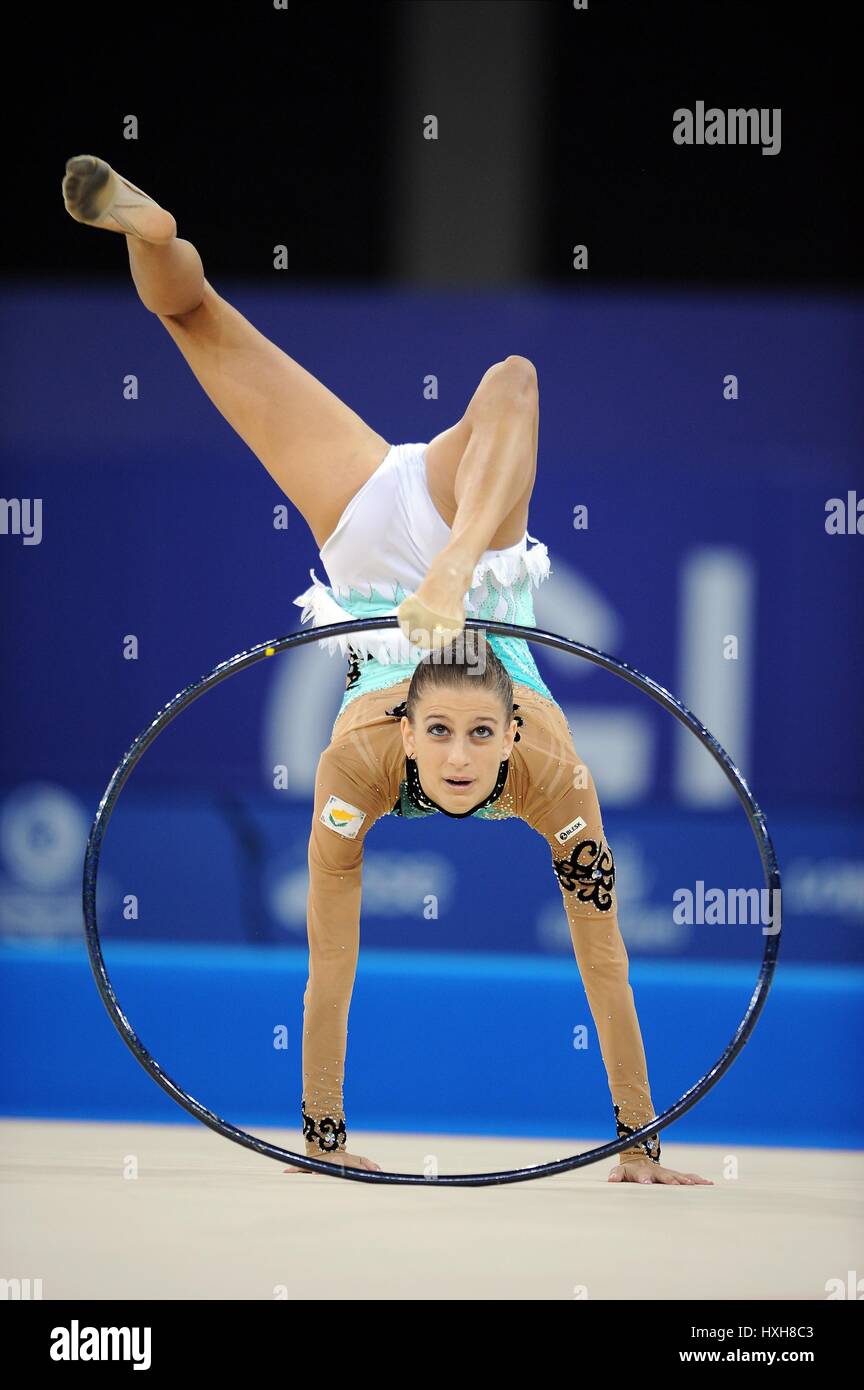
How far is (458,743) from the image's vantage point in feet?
9.72

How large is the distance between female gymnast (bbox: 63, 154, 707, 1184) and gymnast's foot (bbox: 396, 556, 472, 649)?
14 mm

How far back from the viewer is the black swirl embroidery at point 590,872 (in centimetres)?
306

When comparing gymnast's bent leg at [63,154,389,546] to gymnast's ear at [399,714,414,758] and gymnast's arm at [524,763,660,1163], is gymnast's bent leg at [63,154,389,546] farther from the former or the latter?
gymnast's arm at [524,763,660,1163]

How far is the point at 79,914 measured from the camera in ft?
13.5

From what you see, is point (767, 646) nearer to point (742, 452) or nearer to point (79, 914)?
point (742, 452)

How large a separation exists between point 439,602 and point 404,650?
495 mm

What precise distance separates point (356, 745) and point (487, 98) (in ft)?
5.54

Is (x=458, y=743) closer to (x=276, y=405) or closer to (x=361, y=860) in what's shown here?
(x=361, y=860)

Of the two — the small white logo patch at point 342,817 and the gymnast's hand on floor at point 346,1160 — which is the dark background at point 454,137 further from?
the gymnast's hand on floor at point 346,1160

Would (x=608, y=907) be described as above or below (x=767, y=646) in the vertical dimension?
below

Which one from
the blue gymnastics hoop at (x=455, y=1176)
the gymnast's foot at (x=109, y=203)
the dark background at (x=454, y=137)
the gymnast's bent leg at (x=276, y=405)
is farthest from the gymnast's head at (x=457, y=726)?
the dark background at (x=454, y=137)

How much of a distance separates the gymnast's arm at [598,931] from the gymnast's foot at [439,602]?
48 cm

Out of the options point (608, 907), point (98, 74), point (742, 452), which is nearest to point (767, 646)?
point (742, 452)

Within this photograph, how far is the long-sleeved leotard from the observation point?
3049mm
